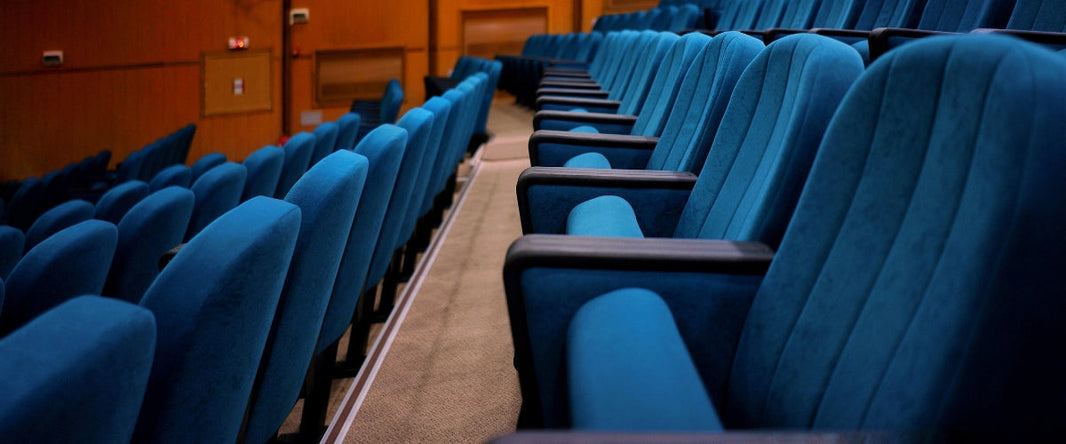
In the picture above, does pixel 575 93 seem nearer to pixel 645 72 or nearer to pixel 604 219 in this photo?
pixel 645 72

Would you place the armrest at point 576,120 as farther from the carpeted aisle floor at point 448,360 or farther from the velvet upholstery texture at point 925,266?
the velvet upholstery texture at point 925,266

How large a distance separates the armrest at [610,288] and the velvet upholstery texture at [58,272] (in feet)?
0.57

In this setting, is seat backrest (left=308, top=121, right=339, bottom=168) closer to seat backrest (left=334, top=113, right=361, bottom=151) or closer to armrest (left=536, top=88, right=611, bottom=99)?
seat backrest (left=334, top=113, right=361, bottom=151)

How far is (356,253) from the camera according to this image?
36cm

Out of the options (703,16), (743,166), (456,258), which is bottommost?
(456,258)

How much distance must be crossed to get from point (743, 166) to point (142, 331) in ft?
0.77

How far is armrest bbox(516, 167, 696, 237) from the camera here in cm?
41

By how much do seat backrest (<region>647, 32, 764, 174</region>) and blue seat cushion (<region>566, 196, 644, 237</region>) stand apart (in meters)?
0.08

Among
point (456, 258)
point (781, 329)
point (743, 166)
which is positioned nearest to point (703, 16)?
point (456, 258)

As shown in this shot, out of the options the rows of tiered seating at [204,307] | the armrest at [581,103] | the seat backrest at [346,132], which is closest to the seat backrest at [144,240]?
the rows of tiered seating at [204,307]

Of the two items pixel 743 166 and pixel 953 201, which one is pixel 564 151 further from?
pixel 953 201

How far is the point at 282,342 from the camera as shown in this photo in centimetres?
26

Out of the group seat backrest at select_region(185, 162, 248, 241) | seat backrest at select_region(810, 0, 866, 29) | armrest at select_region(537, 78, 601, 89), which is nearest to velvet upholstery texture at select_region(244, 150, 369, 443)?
seat backrest at select_region(185, 162, 248, 241)

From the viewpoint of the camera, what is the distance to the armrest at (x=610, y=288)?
0.24 metres
